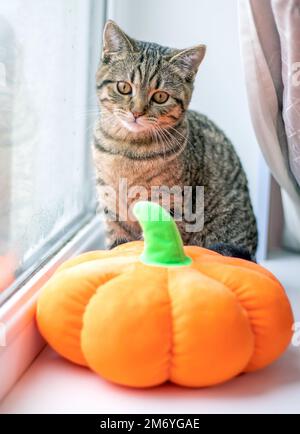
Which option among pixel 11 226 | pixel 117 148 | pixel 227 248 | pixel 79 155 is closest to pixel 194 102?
pixel 79 155

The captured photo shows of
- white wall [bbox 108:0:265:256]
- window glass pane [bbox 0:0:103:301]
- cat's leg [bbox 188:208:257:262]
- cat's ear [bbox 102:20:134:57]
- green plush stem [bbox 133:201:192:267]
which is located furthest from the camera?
white wall [bbox 108:0:265:256]

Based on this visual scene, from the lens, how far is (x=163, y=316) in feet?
2.73

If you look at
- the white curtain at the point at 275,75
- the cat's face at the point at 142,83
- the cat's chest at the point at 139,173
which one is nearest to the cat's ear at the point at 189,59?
the cat's face at the point at 142,83

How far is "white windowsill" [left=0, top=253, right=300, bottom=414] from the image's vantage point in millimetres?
837

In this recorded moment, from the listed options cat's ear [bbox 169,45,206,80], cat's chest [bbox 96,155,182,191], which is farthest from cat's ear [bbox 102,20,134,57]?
cat's chest [bbox 96,155,182,191]

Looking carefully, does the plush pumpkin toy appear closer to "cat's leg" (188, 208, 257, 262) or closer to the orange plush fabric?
the orange plush fabric

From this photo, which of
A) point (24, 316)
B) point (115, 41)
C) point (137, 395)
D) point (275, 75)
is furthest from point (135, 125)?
point (137, 395)

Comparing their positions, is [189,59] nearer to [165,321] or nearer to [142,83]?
[142,83]

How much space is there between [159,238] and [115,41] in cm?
58

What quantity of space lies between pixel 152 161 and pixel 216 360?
636 millimetres

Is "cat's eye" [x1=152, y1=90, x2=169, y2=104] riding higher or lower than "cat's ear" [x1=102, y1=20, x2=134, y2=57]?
lower

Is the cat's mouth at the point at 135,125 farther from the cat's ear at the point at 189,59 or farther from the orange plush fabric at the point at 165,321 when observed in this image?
the orange plush fabric at the point at 165,321

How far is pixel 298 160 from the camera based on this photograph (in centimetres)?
130

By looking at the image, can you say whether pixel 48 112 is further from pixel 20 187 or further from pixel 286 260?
pixel 286 260
